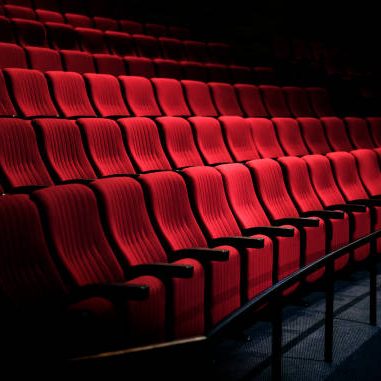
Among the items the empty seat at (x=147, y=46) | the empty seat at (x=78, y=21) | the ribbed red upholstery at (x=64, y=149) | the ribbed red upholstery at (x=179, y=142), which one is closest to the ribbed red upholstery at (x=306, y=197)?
the ribbed red upholstery at (x=179, y=142)

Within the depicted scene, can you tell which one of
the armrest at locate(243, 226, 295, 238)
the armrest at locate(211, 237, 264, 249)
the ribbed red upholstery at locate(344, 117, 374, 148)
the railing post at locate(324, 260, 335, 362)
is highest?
the ribbed red upholstery at locate(344, 117, 374, 148)

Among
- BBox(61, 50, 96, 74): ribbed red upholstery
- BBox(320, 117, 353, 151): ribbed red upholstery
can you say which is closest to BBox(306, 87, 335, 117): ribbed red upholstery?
BBox(320, 117, 353, 151): ribbed red upholstery

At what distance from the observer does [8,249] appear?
0.35m

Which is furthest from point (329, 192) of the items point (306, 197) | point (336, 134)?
point (336, 134)

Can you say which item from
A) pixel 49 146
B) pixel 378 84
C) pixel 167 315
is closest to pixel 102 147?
pixel 49 146

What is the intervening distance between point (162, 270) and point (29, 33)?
0.70 meters

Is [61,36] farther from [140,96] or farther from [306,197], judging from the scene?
[306,197]

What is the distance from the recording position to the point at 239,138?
78 cm

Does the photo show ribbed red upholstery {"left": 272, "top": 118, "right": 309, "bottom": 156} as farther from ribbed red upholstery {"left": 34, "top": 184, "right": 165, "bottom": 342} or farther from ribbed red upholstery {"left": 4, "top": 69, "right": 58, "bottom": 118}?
ribbed red upholstery {"left": 34, "top": 184, "right": 165, "bottom": 342}

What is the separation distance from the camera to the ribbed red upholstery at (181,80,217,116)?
89 centimetres

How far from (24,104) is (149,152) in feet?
0.53

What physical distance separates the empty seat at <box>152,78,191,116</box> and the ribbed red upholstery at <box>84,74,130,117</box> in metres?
Result: 0.07

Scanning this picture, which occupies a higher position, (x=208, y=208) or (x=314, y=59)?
(x=314, y=59)

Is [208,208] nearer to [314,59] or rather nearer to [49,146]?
[49,146]
